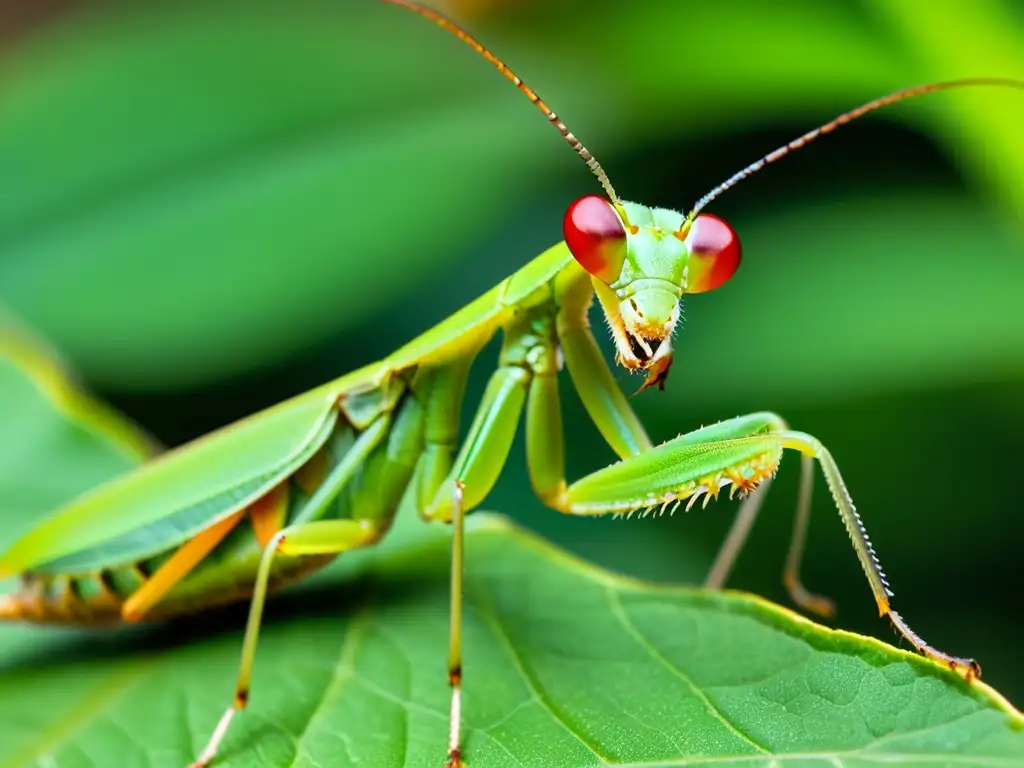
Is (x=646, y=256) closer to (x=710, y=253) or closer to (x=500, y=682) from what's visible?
(x=710, y=253)

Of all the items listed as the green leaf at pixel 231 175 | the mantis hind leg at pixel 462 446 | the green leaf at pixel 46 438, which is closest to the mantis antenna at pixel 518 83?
the mantis hind leg at pixel 462 446

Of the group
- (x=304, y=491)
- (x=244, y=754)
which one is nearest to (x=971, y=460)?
(x=304, y=491)

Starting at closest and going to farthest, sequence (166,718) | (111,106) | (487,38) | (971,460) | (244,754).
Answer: (244,754) → (166,718) → (971,460) → (111,106) → (487,38)

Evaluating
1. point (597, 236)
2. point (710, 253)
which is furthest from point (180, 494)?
point (710, 253)

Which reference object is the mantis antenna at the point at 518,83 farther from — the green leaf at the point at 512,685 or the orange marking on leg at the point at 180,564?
the orange marking on leg at the point at 180,564

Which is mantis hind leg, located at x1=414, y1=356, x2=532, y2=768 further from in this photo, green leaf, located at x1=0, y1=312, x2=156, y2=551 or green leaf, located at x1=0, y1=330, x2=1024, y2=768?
green leaf, located at x1=0, y1=312, x2=156, y2=551

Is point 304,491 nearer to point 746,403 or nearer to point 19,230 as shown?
point 746,403
